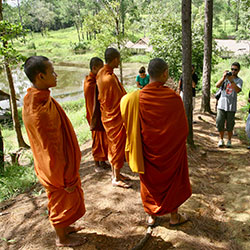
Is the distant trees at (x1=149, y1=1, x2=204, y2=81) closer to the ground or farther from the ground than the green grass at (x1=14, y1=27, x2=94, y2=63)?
closer to the ground

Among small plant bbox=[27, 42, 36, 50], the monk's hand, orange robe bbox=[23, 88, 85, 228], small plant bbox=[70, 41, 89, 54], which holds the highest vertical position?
small plant bbox=[27, 42, 36, 50]

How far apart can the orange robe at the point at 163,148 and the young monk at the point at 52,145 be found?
83 centimetres

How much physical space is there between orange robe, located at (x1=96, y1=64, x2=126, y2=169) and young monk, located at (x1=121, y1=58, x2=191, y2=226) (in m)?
0.87

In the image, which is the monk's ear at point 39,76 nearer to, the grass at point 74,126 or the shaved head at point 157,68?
the shaved head at point 157,68

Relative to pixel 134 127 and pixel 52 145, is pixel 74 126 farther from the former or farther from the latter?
pixel 52 145

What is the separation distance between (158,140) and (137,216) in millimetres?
1211

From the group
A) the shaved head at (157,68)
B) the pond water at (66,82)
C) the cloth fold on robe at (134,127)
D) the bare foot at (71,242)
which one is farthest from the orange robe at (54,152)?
the pond water at (66,82)

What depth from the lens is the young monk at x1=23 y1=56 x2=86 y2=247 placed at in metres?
2.26

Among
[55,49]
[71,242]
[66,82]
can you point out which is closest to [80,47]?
[55,49]

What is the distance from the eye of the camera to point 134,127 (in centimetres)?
274

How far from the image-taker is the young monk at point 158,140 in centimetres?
264

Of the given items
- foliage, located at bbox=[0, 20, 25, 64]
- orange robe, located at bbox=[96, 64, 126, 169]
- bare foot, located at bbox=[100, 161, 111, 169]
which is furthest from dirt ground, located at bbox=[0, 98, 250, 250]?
foliage, located at bbox=[0, 20, 25, 64]

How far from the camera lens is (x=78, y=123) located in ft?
36.7

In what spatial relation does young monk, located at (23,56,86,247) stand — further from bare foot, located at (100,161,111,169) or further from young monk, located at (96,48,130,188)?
bare foot, located at (100,161,111,169)
